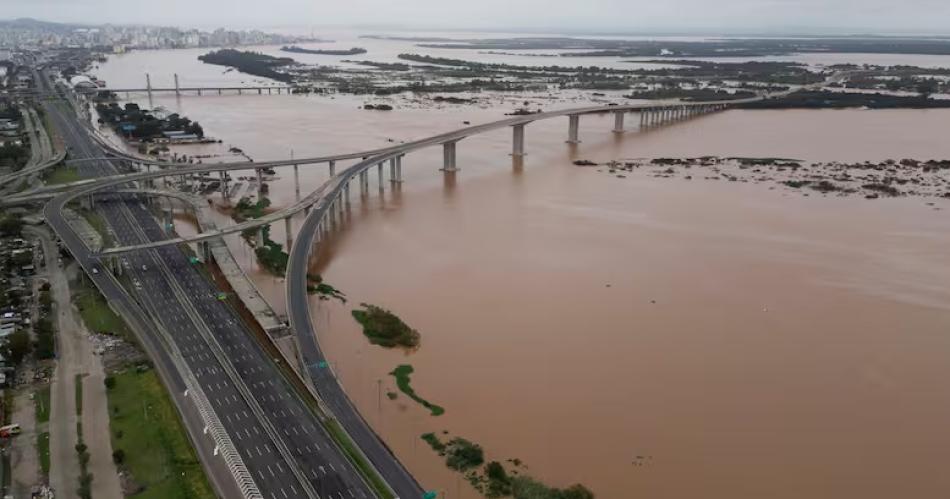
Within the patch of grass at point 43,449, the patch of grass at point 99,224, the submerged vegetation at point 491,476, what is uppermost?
the patch of grass at point 99,224

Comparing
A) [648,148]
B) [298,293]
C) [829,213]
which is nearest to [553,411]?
[298,293]

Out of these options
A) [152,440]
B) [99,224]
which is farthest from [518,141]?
[152,440]

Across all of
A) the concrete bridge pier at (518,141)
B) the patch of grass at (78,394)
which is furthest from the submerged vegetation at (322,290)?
the concrete bridge pier at (518,141)

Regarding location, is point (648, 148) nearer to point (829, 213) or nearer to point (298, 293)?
point (829, 213)

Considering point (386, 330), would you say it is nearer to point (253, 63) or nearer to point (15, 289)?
point (15, 289)

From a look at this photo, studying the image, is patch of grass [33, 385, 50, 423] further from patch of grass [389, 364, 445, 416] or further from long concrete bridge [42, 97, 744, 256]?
patch of grass [389, 364, 445, 416]

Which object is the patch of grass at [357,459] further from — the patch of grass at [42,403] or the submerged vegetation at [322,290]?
the submerged vegetation at [322,290]

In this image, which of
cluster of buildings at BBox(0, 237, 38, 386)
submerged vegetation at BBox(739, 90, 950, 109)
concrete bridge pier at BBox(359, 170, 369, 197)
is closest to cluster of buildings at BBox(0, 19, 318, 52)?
submerged vegetation at BBox(739, 90, 950, 109)
